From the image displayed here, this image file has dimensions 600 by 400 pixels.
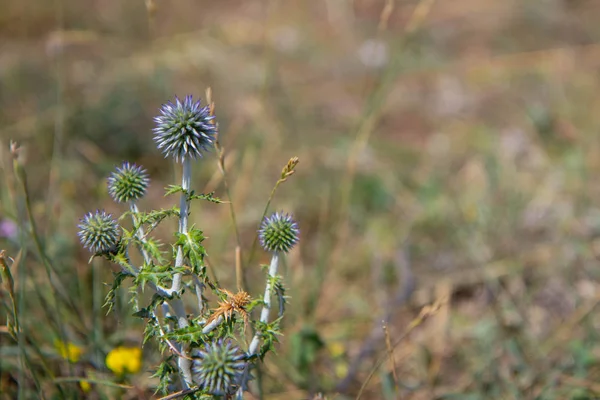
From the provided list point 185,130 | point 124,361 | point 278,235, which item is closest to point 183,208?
point 185,130

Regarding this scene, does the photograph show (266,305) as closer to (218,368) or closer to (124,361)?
(218,368)

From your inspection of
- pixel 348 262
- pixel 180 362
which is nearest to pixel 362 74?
pixel 348 262

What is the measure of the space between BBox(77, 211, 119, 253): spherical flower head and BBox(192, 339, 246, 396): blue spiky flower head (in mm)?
383

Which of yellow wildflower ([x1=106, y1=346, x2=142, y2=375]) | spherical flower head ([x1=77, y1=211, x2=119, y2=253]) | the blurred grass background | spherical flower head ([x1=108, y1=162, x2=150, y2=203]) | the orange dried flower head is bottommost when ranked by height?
the orange dried flower head

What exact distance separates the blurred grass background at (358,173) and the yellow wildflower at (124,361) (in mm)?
46

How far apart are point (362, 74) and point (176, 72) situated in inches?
66.2

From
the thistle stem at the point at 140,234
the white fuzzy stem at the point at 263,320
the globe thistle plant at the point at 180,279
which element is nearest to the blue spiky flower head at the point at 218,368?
the globe thistle plant at the point at 180,279

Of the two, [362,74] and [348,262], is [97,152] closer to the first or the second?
[348,262]

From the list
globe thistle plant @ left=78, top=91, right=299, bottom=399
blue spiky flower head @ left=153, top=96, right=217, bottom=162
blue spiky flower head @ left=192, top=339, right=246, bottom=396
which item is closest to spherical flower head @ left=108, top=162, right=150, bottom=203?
globe thistle plant @ left=78, top=91, right=299, bottom=399

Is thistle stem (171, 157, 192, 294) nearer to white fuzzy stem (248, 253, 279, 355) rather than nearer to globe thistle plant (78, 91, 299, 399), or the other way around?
globe thistle plant (78, 91, 299, 399)

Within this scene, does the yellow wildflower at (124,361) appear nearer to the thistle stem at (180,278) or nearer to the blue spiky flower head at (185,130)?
the thistle stem at (180,278)

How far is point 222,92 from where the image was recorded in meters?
5.03

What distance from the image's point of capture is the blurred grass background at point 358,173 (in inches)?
108

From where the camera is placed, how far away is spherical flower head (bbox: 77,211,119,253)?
5.32ft
